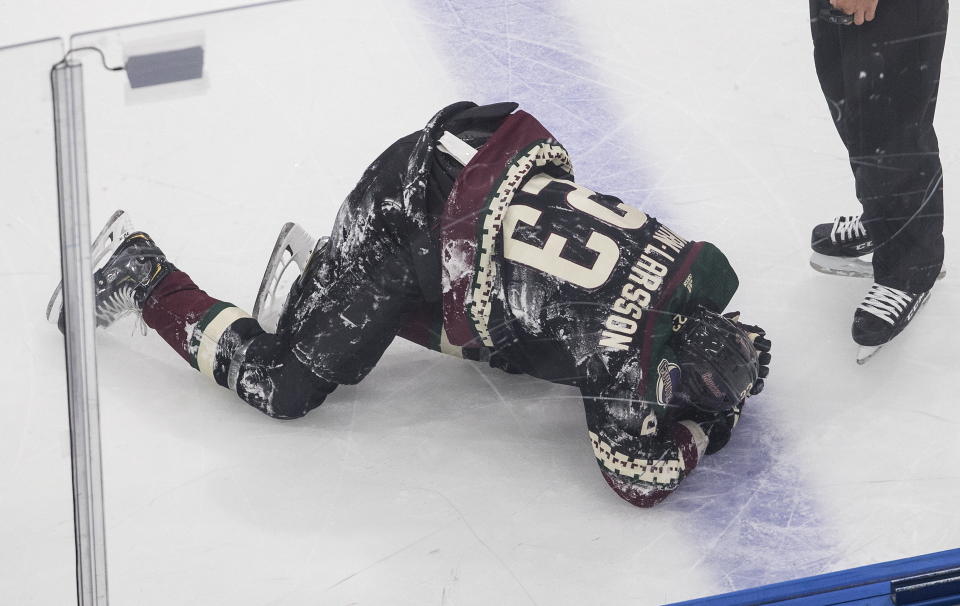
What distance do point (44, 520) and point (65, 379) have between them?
174 millimetres

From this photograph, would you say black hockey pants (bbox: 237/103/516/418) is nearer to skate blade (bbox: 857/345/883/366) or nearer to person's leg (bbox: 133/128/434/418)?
person's leg (bbox: 133/128/434/418)

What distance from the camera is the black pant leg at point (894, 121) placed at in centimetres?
→ 179

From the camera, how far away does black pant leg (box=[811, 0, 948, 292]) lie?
1.79m

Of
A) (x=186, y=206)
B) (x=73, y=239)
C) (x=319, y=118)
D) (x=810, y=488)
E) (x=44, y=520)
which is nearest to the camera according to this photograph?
(x=73, y=239)

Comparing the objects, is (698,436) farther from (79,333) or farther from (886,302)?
(79,333)

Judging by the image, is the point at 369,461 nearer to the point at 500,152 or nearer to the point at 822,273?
the point at 500,152

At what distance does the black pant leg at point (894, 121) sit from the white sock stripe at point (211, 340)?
894 millimetres

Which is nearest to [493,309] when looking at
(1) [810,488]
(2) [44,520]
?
(1) [810,488]

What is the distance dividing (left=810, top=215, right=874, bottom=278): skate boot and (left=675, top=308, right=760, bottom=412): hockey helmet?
331 mm

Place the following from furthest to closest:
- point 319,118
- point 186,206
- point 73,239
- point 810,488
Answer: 1. point 319,118
2. point 186,206
3. point 810,488
4. point 73,239

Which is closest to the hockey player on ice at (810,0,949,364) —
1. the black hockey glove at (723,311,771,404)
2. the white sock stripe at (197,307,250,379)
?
the black hockey glove at (723,311,771,404)

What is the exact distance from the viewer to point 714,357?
1640 millimetres

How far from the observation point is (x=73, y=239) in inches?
60.1

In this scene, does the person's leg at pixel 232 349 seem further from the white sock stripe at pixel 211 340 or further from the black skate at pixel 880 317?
the black skate at pixel 880 317
